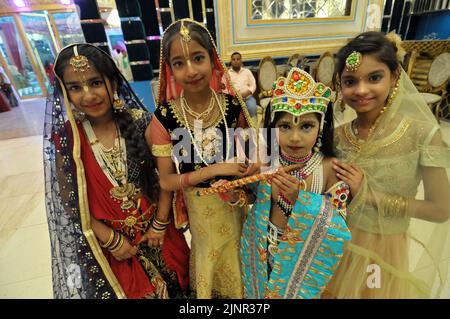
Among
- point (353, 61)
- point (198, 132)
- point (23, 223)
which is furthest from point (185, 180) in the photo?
point (23, 223)

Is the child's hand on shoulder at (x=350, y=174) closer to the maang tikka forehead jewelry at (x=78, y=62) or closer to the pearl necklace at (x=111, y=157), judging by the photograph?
the pearl necklace at (x=111, y=157)

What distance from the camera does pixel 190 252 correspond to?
1.31m

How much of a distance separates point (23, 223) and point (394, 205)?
283 cm

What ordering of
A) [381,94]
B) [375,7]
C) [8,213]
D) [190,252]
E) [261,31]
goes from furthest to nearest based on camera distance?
[375,7] < [261,31] < [8,213] < [190,252] < [381,94]

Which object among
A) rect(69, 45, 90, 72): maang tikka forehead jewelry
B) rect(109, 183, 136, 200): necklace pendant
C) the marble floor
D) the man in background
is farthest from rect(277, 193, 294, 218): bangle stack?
the man in background

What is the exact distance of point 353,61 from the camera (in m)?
0.78

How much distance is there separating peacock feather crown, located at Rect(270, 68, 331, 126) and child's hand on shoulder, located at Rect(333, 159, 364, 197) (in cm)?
19

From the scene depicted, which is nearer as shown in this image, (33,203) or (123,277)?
(123,277)

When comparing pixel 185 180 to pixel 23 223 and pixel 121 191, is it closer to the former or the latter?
pixel 121 191

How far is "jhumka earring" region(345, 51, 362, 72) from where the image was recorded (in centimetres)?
78

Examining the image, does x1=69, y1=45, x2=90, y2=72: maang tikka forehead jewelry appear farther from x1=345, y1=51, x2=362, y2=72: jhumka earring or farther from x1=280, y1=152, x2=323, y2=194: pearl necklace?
x1=345, y1=51, x2=362, y2=72: jhumka earring

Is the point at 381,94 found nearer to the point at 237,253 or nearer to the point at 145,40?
the point at 237,253

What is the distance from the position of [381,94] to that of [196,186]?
2.39ft

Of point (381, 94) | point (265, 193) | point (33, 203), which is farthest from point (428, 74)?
point (33, 203)
